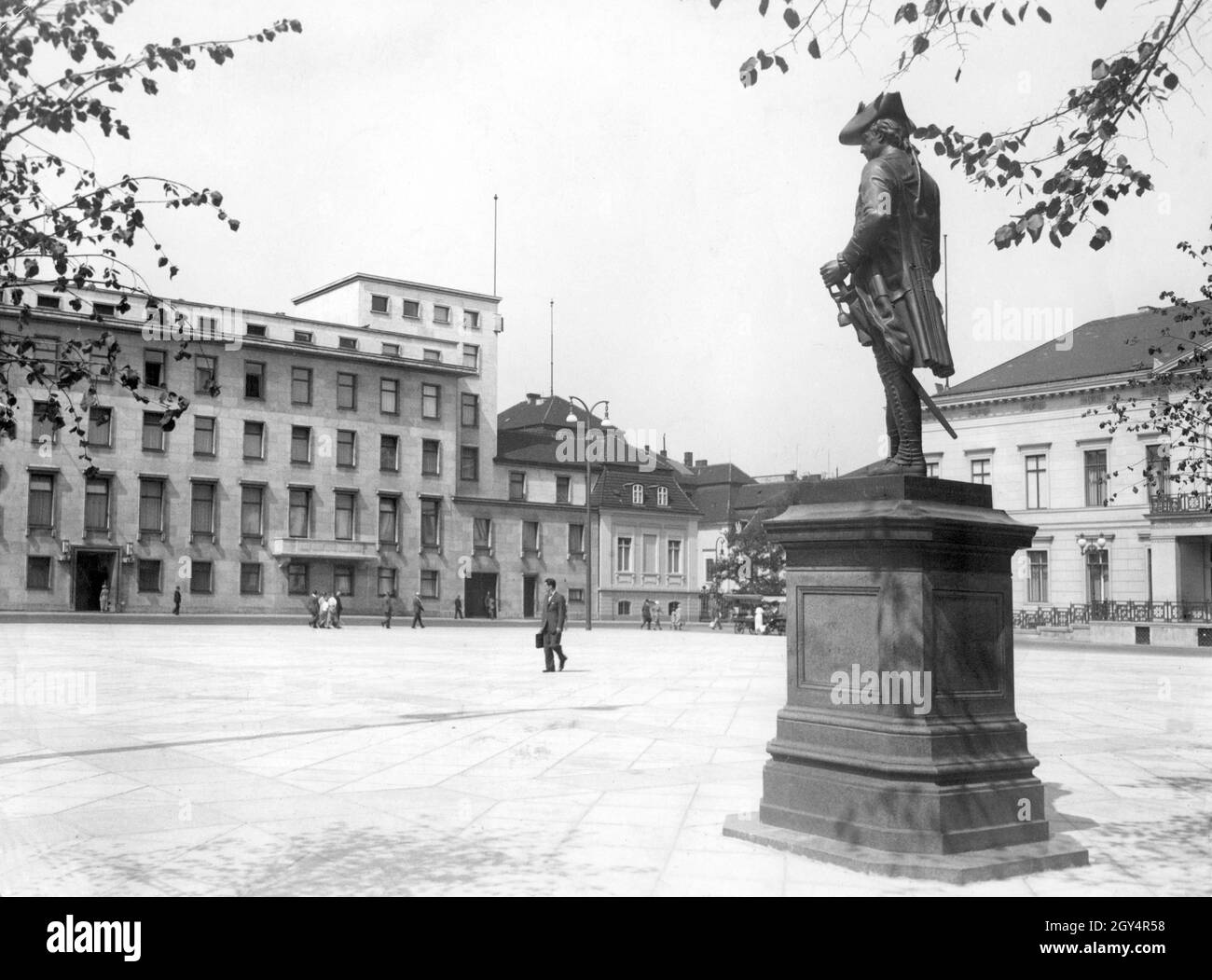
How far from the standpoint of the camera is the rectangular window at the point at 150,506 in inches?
2058

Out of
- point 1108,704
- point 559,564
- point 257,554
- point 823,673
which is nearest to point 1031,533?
point 823,673

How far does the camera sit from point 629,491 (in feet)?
236

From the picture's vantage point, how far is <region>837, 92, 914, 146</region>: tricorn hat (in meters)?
7.14

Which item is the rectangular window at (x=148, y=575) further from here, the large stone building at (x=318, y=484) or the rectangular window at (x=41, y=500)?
the rectangular window at (x=41, y=500)

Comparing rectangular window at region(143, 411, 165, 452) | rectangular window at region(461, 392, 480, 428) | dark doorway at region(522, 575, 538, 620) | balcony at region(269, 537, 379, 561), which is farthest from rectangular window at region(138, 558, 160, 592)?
dark doorway at region(522, 575, 538, 620)

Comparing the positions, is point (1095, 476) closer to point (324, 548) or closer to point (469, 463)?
point (469, 463)

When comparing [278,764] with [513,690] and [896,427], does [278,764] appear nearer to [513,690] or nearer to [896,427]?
[896,427]

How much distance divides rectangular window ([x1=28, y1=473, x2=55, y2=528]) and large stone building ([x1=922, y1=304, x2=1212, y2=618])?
38456 millimetres

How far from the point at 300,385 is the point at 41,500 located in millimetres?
13196

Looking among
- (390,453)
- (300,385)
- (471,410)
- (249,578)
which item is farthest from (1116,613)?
(300,385)

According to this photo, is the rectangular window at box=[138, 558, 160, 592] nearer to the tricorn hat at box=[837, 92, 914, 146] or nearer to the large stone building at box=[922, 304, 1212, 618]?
the large stone building at box=[922, 304, 1212, 618]

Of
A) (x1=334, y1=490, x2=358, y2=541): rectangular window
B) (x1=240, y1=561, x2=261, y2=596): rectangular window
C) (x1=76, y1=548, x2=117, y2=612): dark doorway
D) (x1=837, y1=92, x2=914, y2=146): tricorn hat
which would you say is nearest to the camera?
(x1=837, y1=92, x2=914, y2=146): tricorn hat

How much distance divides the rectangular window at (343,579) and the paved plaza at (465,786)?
3947cm

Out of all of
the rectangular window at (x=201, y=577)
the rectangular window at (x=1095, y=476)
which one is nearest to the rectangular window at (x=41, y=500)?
the rectangular window at (x=201, y=577)
